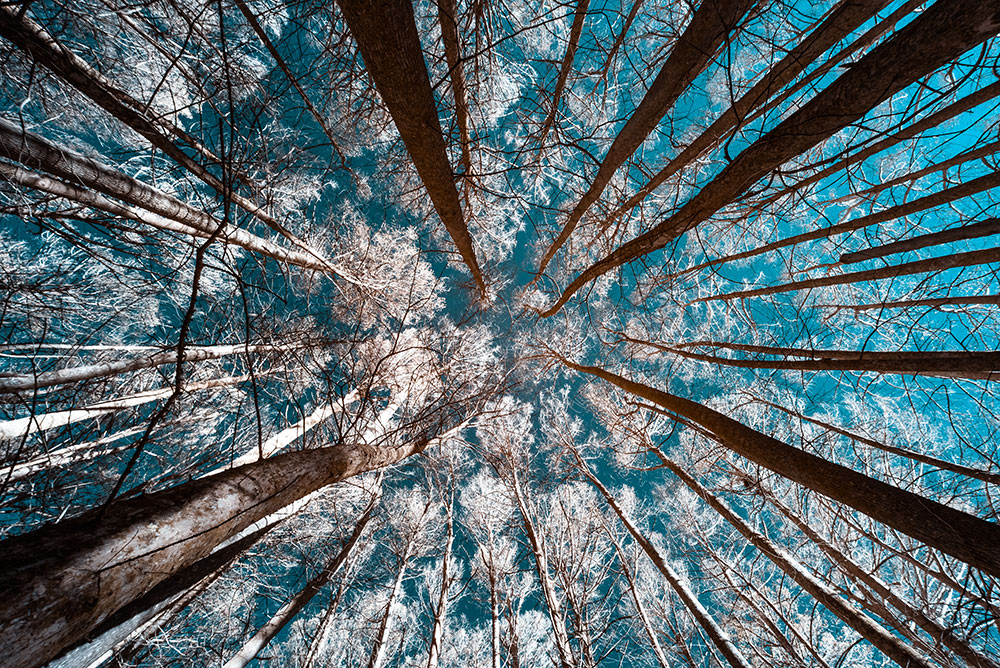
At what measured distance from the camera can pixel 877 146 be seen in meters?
2.65

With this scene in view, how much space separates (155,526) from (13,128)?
3613mm

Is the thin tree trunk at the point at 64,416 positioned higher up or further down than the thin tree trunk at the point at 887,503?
further down

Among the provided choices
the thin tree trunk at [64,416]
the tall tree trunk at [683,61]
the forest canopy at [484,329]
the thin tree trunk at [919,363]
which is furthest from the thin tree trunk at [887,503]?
the thin tree trunk at [64,416]

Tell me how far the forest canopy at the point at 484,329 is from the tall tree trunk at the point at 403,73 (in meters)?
0.02

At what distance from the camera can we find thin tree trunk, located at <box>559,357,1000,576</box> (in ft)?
5.25

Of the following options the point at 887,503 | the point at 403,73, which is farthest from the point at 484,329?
the point at 887,503

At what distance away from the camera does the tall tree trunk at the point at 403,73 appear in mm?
1739

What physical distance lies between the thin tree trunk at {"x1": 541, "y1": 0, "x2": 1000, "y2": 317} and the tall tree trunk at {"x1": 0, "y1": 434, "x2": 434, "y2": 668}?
10.4 feet

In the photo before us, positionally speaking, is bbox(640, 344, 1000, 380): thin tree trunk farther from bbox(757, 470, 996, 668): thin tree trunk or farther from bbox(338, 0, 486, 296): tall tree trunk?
bbox(338, 0, 486, 296): tall tree trunk

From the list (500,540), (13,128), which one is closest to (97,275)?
(13,128)

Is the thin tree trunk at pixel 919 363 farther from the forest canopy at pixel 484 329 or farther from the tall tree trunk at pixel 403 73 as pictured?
the tall tree trunk at pixel 403 73

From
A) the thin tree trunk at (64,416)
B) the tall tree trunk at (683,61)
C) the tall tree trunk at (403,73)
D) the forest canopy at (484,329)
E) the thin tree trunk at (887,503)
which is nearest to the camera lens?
the thin tree trunk at (887,503)

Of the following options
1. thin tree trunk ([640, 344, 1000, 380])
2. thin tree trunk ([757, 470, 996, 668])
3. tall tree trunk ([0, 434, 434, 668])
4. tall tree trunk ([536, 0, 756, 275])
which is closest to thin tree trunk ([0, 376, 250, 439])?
tall tree trunk ([0, 434, 434, 668])

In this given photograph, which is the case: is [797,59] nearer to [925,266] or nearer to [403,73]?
[925,266]
